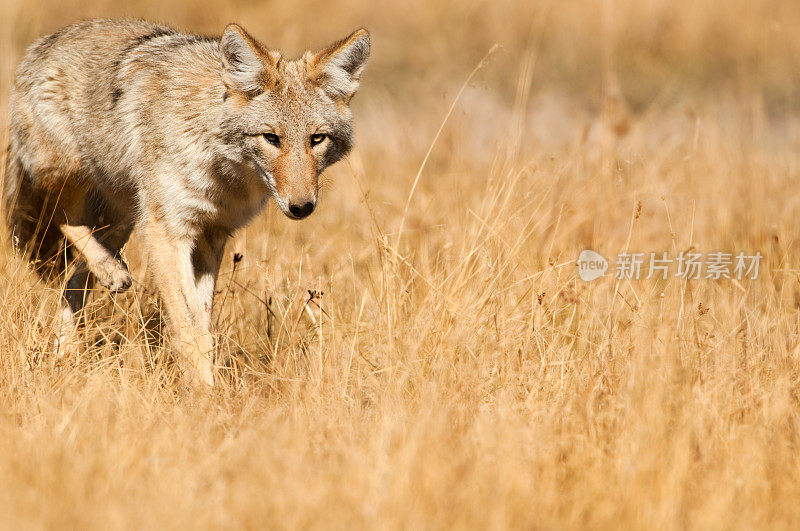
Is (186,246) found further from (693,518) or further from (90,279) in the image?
(693,518)

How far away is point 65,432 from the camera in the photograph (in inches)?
146

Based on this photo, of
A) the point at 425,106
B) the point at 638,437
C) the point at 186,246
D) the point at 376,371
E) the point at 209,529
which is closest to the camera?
the point at 209,529

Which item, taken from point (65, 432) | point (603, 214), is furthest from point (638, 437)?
point (603, 214)

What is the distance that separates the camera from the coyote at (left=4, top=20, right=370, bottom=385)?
15.7ft

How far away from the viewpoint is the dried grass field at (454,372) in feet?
10.8

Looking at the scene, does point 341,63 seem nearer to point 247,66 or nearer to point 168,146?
point 247,66

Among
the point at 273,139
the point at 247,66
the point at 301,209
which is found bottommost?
the point at 301,209

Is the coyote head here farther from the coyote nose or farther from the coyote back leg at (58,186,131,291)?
the coyote back leg at (58,186,131,291)

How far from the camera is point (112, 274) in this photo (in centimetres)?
534

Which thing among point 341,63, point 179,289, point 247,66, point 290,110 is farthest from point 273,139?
point 179,289

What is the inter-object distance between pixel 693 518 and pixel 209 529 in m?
1.59

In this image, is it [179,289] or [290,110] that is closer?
[290,110]

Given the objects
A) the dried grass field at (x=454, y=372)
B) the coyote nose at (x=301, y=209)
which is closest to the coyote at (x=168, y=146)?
the coyote nose at (x=301, y=209)

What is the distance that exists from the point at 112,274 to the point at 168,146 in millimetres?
823
